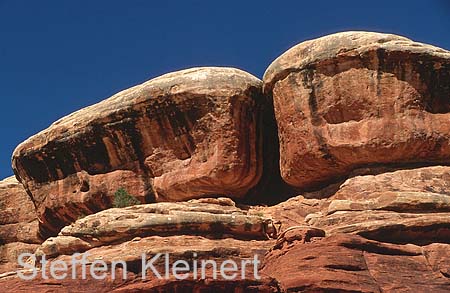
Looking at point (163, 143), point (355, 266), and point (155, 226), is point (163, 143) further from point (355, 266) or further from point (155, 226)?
point (355, 266)

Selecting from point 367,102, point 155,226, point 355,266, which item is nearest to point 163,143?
point 155,226

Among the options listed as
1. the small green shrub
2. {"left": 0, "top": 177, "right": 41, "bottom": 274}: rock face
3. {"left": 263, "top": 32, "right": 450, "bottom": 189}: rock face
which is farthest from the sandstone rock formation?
{"left": 0, "top": 177, "right": 41, "bottom": 274}: rock face

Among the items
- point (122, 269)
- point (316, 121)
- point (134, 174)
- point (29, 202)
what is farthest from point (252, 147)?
point (29, 202)

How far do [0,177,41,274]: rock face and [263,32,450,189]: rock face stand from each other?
14.1m

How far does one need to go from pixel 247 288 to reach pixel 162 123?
932 cm

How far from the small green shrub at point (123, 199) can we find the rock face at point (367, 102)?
584 centimetres

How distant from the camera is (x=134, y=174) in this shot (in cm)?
2808

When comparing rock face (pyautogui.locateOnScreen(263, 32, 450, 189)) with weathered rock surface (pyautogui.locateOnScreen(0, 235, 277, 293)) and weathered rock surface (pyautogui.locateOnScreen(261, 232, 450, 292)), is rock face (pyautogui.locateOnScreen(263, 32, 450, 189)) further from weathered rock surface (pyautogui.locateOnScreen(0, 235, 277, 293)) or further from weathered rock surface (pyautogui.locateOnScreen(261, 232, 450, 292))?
weathered rock surface (pyautogui.locateOnScreen(261, 232, 450, 292))

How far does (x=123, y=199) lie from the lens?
27.3 metres

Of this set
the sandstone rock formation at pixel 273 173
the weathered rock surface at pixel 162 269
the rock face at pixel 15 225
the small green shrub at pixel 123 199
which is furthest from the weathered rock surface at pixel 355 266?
the rock face at pixel 15 225

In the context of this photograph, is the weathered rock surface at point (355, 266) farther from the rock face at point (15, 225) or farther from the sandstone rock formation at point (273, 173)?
the rock face at point (15, 225)

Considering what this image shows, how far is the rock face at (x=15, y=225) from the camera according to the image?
34.1 m

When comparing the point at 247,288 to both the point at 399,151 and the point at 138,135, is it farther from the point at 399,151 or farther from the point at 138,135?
the point at 138,135

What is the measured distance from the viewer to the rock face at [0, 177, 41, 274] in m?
34.1
